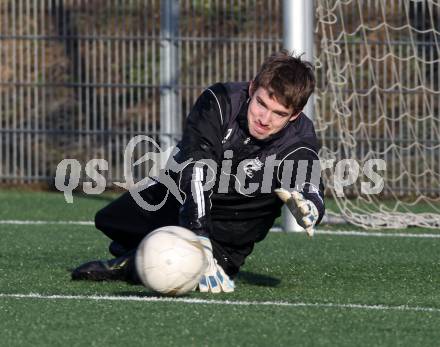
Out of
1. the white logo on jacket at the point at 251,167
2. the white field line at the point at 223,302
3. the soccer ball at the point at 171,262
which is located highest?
the white logo on jacket at the point at 251,167

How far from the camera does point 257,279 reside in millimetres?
6801

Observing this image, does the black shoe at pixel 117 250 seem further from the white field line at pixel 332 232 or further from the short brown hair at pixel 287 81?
the white field line at pixel 332 232

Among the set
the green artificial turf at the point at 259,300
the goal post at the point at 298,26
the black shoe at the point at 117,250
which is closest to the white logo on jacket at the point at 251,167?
the green artificial turf at the point at 259,300

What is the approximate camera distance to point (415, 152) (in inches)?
448

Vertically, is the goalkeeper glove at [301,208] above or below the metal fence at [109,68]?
below

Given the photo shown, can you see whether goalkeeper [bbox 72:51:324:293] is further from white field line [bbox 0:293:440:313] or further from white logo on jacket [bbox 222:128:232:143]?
white field line [bbox 0:293:440:313]

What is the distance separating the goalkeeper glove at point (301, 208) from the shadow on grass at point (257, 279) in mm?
919

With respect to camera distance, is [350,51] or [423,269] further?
[350,51]

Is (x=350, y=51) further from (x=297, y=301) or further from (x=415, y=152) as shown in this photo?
(x=297, y=301)

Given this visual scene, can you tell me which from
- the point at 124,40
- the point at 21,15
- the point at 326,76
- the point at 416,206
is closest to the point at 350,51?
the point at 326,76

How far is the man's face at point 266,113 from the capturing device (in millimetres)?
5945

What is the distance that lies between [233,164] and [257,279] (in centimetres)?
77

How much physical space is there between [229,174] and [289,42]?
302 centimetres

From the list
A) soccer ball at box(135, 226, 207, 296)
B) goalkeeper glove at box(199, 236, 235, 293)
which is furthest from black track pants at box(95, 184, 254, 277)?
soccer ball at box(135, 226, 207, 296)
